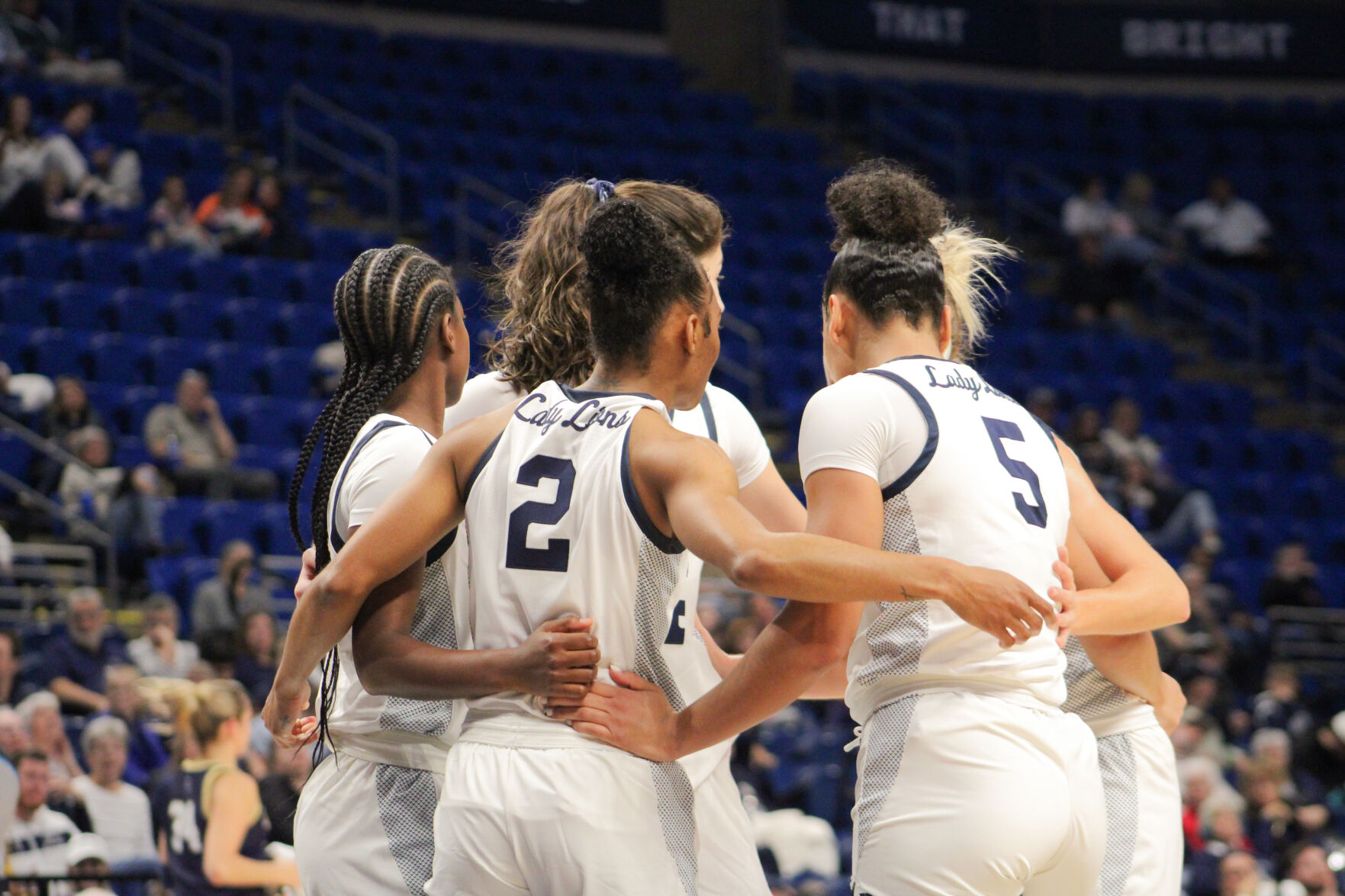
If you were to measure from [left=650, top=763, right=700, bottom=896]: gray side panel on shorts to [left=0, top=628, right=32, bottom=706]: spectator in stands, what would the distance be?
599 centimetres

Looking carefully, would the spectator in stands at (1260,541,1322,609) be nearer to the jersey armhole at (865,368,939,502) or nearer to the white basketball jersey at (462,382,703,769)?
the jersey armhole at (865,368,939,502)

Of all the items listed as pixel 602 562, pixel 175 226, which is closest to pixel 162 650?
pixel 175 226

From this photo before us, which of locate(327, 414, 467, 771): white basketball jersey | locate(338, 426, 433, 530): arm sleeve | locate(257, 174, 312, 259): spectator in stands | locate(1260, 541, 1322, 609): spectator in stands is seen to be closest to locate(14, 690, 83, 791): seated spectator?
locate(327, 414, 467, 771): white basketball jersey

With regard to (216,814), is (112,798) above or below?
below

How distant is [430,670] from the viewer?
104 inches

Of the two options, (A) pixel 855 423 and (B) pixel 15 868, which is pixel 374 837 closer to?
(A) pixel 855 423

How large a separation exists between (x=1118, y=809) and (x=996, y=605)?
939 millimetres

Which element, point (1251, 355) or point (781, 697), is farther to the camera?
point (1251, 355)

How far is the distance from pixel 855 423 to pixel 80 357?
30.2 feet

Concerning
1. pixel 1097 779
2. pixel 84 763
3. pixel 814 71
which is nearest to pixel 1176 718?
pixel 1097 779

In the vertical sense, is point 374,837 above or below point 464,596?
below

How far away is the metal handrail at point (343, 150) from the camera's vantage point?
14.1 metres

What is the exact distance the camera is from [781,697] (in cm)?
264

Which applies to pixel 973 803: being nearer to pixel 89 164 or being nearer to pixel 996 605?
pixel 996 605
